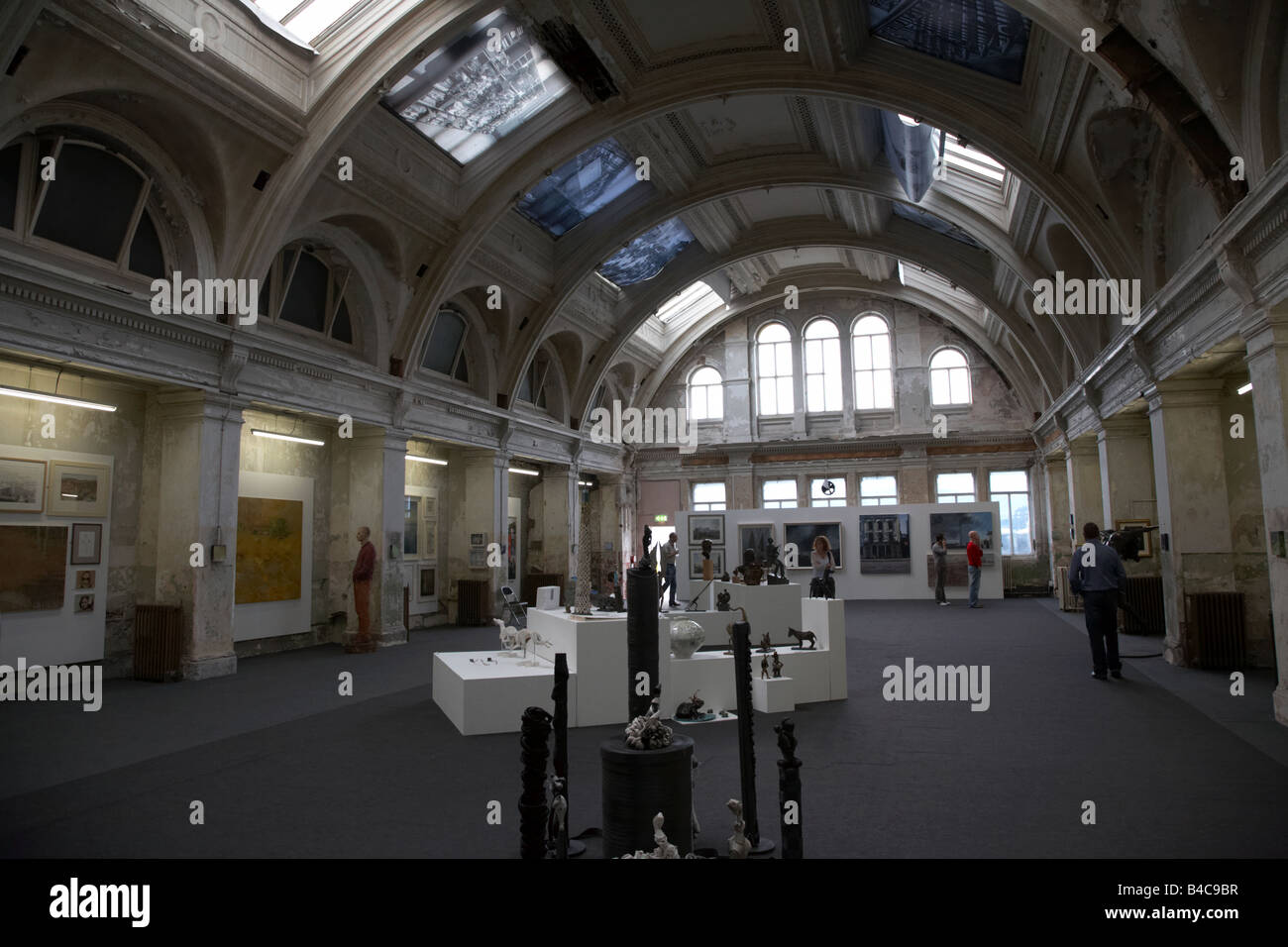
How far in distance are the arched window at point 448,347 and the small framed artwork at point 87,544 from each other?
7207mm

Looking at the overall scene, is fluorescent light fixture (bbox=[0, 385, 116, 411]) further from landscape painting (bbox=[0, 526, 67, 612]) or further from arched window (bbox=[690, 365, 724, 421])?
arched window (bbox=[690, 365, 724, 421])

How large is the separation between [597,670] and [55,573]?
7589mm

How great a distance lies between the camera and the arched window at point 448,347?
656 inches

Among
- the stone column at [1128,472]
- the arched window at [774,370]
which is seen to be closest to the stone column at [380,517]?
the stone column at [1128,472]

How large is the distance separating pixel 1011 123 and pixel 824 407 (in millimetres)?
15331

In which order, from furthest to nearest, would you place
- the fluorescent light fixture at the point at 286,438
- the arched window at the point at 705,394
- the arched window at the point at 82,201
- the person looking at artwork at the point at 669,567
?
1. the arched window at the point at 705,394
2. the person looking at artwork at the point at 669,567
3. the fluorescent light fixture at the point at 286,438
4. the arched window at the point at 82,201

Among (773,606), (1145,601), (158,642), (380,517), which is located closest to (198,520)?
(158,642)

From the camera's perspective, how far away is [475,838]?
14.9ft

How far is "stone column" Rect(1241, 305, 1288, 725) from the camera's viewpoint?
6859mm

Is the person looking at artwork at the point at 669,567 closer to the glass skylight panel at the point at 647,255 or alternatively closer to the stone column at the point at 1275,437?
the glass skylight panel at the point at 647,255

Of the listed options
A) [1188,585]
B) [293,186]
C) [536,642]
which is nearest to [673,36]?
[293,186]

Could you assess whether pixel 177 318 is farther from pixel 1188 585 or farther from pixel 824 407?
pixel 824 407

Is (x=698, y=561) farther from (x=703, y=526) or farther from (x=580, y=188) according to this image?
(x=580, y=188)

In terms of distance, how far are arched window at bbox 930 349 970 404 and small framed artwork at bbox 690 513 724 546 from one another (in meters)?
8.78
